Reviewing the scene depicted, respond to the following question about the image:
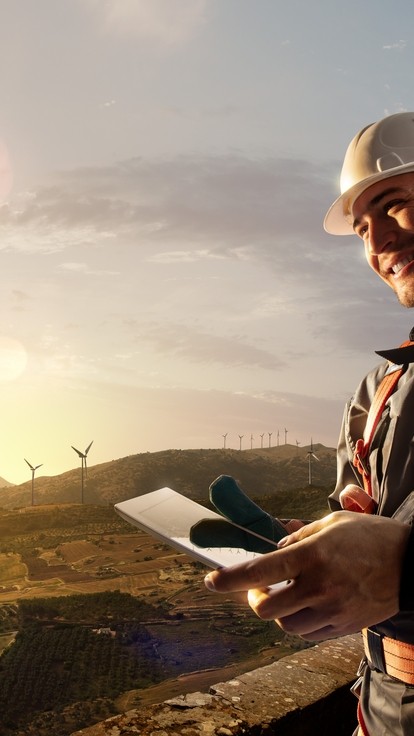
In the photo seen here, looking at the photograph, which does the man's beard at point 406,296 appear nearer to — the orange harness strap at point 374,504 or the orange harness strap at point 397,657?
the orange harness strap at point 374,504

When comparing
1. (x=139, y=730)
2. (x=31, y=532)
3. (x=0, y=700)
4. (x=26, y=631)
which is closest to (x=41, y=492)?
(x=31, y=532)

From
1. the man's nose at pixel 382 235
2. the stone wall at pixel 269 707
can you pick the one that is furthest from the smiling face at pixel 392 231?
the stone wall at pixel 269 707

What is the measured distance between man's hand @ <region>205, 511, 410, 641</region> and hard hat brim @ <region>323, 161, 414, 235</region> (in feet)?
5.17

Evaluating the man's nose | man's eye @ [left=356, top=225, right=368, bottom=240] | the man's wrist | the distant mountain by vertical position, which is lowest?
the man's wrist

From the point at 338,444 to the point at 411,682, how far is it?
910 millimetres

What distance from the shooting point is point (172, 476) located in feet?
514

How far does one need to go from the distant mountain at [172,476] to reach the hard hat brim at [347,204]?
13637 cm

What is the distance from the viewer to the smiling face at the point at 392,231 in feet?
7.73

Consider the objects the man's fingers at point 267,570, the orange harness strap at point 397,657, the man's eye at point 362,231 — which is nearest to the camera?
the man's fingers at point 267,570

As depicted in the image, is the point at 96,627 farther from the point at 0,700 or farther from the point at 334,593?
the point at 334,593

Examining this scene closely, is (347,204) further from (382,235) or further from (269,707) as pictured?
(269,707)

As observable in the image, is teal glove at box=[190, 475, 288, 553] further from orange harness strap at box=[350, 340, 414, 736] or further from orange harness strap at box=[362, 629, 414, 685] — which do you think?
orange harness strap at box=[362, 629, 414, 685]

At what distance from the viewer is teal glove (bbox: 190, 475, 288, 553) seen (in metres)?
1.61

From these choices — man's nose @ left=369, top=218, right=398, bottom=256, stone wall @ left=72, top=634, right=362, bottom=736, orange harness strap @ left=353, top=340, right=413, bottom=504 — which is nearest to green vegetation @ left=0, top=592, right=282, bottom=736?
stone wall @ left=72, top=634, right=362, bottom=736
